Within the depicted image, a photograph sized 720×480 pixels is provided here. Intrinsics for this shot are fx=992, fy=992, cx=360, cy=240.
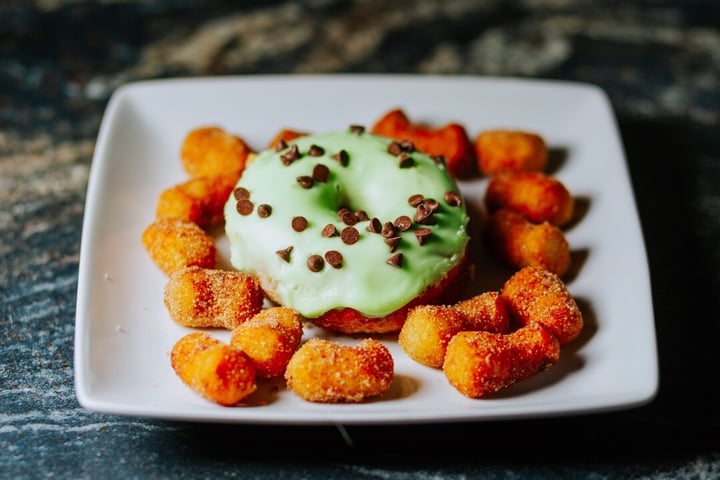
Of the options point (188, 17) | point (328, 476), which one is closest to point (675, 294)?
point (328, 476)

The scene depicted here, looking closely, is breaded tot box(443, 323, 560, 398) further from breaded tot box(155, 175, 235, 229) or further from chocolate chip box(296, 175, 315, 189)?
breaded tot box(155, 175, 235, 229)

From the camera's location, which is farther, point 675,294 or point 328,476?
point 675,294

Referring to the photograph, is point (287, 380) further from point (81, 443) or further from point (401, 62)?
point (401, 62)

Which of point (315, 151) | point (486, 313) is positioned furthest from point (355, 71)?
point (486, 313)

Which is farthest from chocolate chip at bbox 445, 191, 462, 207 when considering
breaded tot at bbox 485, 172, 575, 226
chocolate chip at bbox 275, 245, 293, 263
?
chocolate chip at bbox 275, 245, 293, 263

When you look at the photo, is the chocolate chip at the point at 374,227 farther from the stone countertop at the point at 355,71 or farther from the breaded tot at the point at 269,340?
the stone countertop at the point at 355,71

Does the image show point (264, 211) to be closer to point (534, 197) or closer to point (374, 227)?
point (374, 227)
